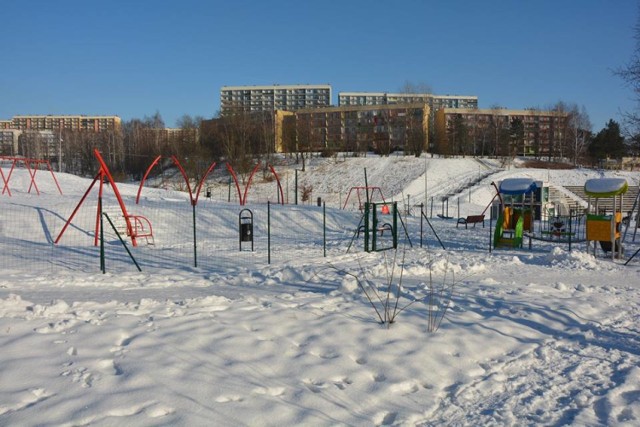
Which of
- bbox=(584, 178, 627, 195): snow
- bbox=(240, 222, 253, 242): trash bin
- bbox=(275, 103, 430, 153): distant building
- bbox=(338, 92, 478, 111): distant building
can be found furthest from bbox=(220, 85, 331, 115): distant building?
bbox=(584, 178, 627, 195): snow

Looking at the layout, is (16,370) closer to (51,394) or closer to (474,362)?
(51,394)

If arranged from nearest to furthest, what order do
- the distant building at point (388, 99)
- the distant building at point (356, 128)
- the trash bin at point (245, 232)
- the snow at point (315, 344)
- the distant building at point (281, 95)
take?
the snow at point (315, 344) → the trash bin at point (245, 232) → the distant building at point (356, 128) → the distant building at point (388, 99) → the distant building at point (281, 95)

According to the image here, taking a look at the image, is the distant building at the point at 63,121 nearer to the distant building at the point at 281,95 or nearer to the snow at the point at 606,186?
the distant building at the point at 281,95

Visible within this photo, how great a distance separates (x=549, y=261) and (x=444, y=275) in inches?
164

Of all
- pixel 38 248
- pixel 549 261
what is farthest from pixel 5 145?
pixel 549 261

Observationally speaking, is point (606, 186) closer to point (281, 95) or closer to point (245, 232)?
point (245, 232)

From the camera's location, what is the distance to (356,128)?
90.3 metres

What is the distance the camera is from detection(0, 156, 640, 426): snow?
450 centimetres

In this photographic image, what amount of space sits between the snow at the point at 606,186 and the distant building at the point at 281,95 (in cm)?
11800

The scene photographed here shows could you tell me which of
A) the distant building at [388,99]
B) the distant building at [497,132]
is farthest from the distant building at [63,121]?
the distant building at [497,132]

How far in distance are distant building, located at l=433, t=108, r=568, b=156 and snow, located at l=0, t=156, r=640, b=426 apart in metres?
60.9

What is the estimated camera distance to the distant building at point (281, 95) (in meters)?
130

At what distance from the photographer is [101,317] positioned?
6.82 metres

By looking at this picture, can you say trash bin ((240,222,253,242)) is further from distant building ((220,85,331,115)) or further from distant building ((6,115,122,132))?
distant building ((6,115,122,132))
